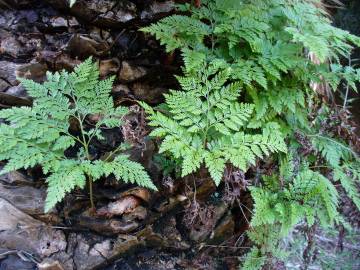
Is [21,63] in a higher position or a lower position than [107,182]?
higher

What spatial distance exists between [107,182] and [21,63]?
0.93 meters

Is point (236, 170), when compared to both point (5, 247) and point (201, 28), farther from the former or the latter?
point (5, 247)

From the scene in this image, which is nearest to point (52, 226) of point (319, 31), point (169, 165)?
point (169, 165)

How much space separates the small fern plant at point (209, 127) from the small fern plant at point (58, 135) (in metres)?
0.26

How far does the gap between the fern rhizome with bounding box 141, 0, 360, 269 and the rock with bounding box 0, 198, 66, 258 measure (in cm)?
89

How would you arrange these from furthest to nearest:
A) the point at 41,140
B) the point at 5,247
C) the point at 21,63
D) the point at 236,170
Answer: the point at 236,170 → the point at 21,63 → the point at 5,247 → the point at 41,140

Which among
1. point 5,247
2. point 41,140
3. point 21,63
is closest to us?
point 41,140

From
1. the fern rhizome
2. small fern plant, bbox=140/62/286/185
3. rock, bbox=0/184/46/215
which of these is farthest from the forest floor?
small fern plant, bbox=140/62/286/185

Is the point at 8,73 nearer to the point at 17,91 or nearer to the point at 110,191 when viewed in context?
the point at 17,91

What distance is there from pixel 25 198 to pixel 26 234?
22cm

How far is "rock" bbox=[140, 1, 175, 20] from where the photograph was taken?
8.38ft

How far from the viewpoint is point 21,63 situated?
2.34 m

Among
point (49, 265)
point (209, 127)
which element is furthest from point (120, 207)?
point (209, 127)

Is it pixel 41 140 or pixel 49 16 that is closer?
pixel 41 140
